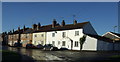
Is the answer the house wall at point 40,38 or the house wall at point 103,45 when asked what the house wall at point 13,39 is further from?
the house wall at point 103,45

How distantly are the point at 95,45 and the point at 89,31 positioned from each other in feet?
24.1

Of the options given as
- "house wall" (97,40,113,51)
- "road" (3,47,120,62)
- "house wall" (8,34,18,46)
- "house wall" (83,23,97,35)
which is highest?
"house wall" (83,23,97,35)

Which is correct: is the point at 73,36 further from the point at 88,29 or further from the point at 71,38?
the point at 88,29

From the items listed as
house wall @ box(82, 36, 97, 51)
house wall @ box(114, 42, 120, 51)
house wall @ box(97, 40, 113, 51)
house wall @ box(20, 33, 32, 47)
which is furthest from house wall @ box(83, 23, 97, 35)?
house wall @ box(20, 33, 32, 47)

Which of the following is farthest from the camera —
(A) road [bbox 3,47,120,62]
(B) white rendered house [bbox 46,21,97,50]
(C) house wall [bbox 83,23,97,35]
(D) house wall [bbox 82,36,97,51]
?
(C) house wall [bbox 83,23,97,35]

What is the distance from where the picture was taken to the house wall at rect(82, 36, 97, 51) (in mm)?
37031

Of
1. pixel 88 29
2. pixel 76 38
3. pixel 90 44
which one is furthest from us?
pixel 88 29

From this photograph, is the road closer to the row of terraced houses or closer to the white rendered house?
the row of terraced houses

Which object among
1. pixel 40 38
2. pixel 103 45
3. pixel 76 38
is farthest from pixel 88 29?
pixel 40 38

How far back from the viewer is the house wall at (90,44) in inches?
1458

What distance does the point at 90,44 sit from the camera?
3794cm

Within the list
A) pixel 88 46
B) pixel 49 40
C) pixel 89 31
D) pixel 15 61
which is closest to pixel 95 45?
pixel 88 46

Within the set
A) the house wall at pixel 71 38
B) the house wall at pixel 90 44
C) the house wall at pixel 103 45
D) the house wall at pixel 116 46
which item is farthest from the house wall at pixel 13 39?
the house wall at pixel 116 46

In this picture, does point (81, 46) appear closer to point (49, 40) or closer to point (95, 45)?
point (95, 45)
